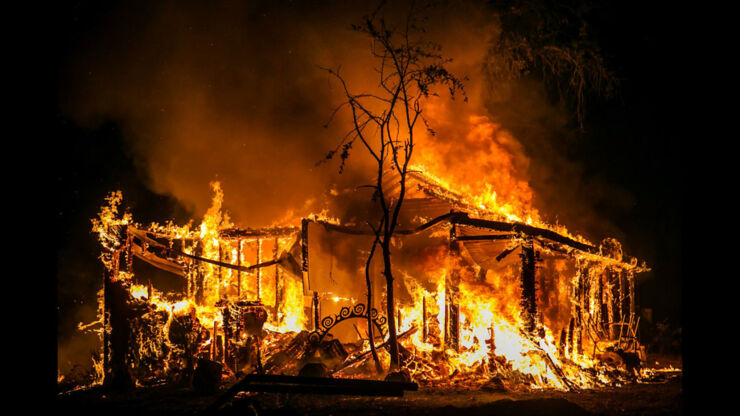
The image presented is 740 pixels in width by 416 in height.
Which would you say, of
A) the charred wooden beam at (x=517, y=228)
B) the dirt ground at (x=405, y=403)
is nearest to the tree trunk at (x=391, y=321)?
the dirt ground at (x=405, y=403)

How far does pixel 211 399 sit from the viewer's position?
32.2ft

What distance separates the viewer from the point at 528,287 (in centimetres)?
1108

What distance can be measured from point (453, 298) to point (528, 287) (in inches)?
68.3

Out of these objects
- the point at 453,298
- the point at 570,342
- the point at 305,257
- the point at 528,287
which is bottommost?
the point at 570,342

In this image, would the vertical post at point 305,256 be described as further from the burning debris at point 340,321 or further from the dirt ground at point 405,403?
the dirt ground at point 405,403

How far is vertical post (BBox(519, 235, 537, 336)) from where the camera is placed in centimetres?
1094

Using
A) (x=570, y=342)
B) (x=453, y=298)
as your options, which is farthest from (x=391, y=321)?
(x=570, y=342)

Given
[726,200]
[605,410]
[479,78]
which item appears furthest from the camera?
[479,78]

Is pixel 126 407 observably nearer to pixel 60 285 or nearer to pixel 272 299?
pixel 272 299

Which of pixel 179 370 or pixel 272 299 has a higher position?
pixel 272 299

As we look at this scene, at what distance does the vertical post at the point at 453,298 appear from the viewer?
12125mm

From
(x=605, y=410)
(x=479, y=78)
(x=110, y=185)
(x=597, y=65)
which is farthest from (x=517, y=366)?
(x=110, y=185)

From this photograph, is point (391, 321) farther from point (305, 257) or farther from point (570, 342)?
point (570, 342)

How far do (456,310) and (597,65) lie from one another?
26.0 ft
